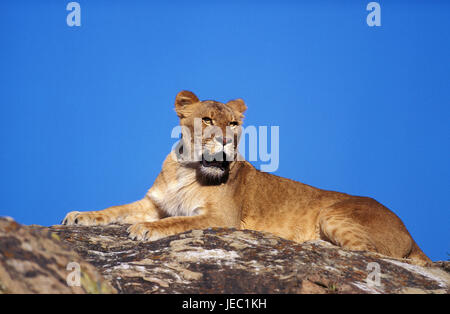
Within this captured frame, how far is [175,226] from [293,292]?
9.70ft

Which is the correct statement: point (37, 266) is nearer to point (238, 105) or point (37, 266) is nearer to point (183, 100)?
point (183, 100)

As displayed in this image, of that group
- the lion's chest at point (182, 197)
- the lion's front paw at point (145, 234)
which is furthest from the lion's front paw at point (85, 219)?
the lion's front paw at point (145, 234)

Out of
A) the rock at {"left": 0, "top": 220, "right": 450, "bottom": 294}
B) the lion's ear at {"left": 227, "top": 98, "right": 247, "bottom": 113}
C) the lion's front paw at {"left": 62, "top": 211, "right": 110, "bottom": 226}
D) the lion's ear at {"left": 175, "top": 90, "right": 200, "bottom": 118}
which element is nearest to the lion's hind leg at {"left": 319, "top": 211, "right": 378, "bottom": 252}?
the rock at {"left": 0, "top": 220, "right": 450, "bottom": 294}

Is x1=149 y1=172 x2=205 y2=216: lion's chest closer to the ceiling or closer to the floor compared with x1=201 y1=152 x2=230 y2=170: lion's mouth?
closer to the floor

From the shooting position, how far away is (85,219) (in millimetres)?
8172

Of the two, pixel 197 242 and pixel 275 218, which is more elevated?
pixel 275 218

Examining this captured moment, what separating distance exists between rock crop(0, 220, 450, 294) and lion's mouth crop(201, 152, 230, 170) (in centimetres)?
139

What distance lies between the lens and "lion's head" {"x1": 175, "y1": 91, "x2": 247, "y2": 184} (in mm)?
7797

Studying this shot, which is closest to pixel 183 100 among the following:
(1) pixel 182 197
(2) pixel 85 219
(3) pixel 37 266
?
(1) pixel 182 197

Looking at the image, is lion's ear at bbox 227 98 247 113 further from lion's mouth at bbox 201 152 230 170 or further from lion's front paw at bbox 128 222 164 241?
lion's front paw at bbox 128 222 164 241
